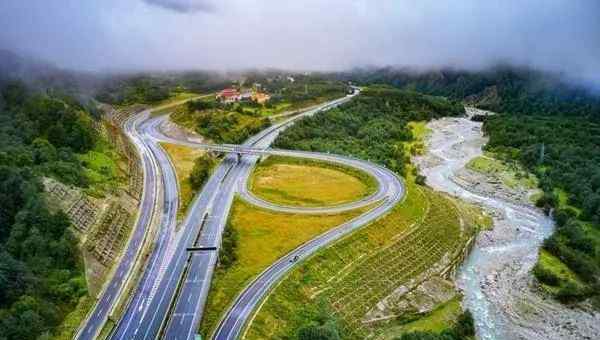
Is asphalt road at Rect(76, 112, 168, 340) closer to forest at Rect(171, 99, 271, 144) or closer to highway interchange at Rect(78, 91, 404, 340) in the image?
highway interchange at Rect(78, 91, 404, 340)

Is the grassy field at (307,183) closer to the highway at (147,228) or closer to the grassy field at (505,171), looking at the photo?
the highway at (147,228)

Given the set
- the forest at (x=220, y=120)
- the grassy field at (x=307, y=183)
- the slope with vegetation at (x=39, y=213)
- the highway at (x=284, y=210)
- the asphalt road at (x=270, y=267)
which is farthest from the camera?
the forest at (x=220, y=120)

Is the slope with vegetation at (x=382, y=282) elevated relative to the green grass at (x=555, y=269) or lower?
elevated

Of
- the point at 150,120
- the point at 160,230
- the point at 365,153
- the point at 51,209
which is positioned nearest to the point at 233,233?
the point at 160,230

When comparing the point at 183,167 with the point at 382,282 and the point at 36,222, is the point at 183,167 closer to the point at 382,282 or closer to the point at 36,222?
the point at 36,222

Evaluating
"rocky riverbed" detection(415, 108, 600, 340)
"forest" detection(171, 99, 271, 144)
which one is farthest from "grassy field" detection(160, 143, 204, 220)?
"rocky riverbed" detection(415, 108, 600, 340)

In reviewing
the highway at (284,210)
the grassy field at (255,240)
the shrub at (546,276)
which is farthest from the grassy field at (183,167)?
the shrub at (546,276)
